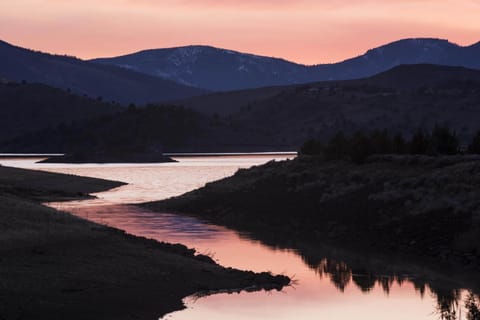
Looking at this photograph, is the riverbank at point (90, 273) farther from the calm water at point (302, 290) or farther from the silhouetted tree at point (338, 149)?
the silhouetted tree at point (338, 149)

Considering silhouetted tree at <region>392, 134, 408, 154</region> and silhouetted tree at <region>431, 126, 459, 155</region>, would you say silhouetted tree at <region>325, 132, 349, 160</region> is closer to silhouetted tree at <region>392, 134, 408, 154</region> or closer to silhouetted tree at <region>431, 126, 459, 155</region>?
silhouetted tree at <region>392, 134, 408, 154</region>

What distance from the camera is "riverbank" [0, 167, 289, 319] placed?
26953mm

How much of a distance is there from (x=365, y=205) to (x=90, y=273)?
1056 inches

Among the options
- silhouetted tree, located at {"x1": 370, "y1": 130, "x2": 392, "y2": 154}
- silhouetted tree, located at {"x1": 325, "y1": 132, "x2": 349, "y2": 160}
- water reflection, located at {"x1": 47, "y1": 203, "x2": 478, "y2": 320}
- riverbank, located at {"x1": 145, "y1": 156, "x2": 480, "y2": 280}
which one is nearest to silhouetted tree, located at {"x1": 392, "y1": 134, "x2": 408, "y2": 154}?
silhouetted tree, located at {"x1": 370, "y1": 130, "x2": 392, "y2": 154}

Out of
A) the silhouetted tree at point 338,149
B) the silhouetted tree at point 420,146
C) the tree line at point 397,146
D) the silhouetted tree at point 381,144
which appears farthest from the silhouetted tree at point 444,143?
the silhouetted tree at point 338,149

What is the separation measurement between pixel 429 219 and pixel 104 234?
57.9 ft

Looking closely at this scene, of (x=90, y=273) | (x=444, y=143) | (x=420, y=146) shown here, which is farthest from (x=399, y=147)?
(x=90, y=273)

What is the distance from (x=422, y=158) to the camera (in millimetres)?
63469

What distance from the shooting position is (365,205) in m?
54.8

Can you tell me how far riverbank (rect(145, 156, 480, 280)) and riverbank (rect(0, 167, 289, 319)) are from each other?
1188cm

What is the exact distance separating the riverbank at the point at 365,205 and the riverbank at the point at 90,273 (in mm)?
11881

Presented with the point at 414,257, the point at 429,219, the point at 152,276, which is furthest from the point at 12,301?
the point at 429,219

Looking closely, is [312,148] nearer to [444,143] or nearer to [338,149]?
[338,149]

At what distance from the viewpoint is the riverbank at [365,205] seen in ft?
151
